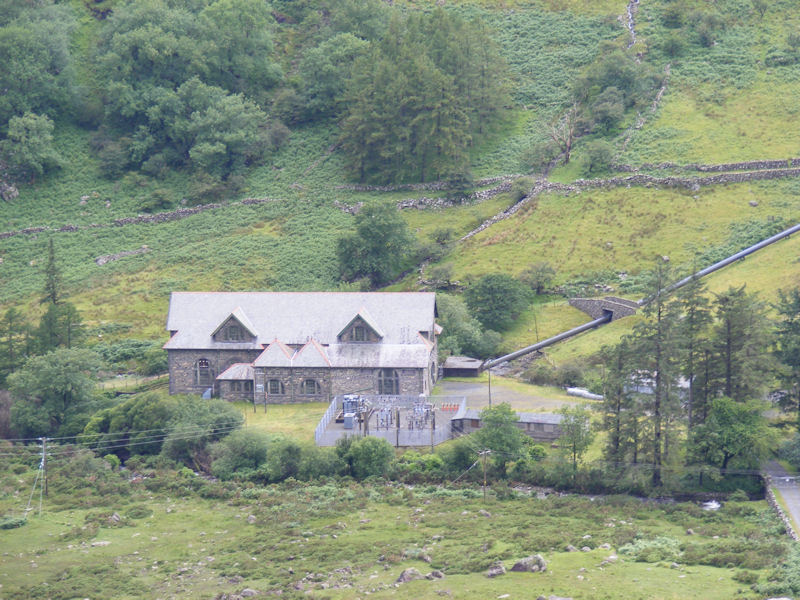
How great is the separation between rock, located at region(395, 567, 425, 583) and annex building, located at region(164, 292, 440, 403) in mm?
27023

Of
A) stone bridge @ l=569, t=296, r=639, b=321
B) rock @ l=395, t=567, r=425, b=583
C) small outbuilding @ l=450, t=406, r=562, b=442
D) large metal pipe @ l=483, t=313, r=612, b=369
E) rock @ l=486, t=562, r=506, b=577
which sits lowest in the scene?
rock @ l=395, t=567, r=425, b=583

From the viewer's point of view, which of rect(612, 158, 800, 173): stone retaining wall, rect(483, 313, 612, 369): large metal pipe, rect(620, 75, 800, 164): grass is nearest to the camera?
rect(483, 313, 612, 369): large metal pipe

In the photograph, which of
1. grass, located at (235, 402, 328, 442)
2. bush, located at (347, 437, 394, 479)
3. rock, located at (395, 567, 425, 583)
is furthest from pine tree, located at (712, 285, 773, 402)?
grass, located at (235, 402, 328, 442)

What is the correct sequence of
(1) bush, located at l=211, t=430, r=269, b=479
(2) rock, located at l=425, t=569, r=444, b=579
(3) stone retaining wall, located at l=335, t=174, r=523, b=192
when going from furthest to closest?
(3) stone retaining wall, located at l=335, t=174, r=523, b=192
(1) bush, located at l=211, t=430, r=269, b=479
(2) rock, located at l=425, t=569, r=444, b=579

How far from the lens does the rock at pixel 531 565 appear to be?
163 feet

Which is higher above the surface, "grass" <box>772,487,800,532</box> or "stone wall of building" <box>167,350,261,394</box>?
"stone wall of building" <box>167,350,261,394</box>

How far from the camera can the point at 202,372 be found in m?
81.2

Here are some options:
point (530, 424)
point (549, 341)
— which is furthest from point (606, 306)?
point (530, 424)

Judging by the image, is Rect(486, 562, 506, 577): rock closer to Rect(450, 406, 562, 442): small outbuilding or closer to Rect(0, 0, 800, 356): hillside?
Rect(450, 406, 562, 442): small outbuilding

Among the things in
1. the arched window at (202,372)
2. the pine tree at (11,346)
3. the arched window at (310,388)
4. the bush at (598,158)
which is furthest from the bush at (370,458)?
the bush at (598,158)

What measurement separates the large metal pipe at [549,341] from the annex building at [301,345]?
4.48 meters

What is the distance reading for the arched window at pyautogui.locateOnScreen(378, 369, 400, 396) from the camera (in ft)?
253

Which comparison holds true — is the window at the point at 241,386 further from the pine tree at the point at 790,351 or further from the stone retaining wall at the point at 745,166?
the stone retaining wall at the point at 745,166

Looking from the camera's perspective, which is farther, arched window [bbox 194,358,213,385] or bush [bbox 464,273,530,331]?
bush [bbox 464,273,530,331]
